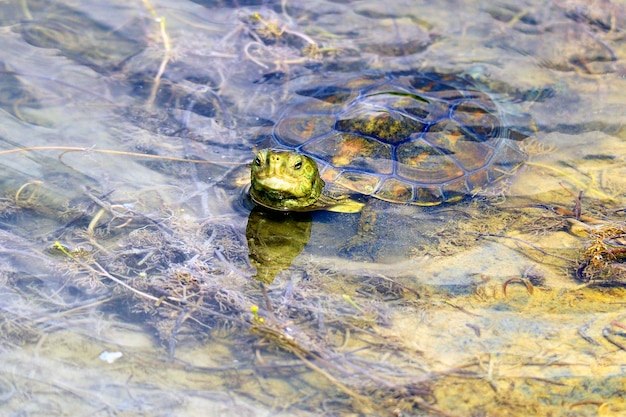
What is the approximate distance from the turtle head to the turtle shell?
0.23m

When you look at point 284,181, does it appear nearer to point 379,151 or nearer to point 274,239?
point 274,239

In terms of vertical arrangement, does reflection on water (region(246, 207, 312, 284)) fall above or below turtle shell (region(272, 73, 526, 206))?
below

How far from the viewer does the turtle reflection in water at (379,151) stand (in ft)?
14.1

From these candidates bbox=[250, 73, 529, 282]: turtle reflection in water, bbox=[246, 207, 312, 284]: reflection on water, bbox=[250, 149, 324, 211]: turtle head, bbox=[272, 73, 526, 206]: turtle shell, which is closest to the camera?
bbox=[246, 207, 312, 284]: reflection on water

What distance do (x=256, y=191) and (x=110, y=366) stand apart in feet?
5.27

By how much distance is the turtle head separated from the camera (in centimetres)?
410

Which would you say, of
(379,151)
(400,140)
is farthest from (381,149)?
(400,140)

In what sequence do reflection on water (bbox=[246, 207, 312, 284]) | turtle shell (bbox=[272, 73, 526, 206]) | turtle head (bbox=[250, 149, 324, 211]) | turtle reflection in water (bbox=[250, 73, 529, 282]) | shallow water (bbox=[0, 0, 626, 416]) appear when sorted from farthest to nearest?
turtle shell (bbox=[272, 73, 526, 206]), turtle reflection in water (bbox=[250, 73, 529, 282]), turtle head (bbox=[250, 149, 324, 211]), reflection on water (bbox=[246, 207, 312, 284]), shallow water (bbox=[0, 0, 626, 416])

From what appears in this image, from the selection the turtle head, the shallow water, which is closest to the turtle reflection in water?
the turtle head

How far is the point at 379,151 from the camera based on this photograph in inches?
180

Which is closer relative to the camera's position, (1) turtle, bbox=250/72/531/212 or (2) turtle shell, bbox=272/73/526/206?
(1) turtle, bbox=250/72/531/212

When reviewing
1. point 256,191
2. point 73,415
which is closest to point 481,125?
point 256,191

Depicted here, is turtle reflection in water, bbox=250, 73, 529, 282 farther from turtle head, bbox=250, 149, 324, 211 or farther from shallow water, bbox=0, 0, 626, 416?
shallow water, bbox=0, 0, 626, 416

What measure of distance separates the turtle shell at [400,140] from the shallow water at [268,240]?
0.19 meters
